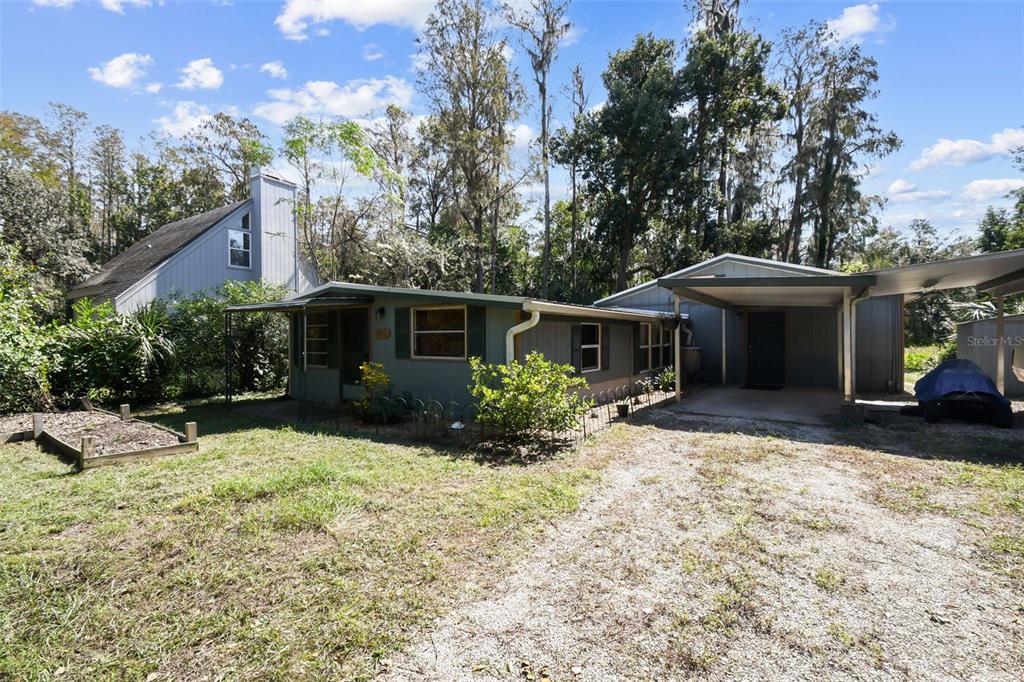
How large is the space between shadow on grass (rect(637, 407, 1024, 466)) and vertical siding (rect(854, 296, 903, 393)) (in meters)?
3.30

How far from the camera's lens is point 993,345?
10.5 metres

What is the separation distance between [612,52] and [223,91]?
53.9 feet

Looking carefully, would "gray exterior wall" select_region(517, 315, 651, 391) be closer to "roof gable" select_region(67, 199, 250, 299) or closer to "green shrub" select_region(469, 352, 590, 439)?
"green shrub" select_region(469, 352, 590, 439)

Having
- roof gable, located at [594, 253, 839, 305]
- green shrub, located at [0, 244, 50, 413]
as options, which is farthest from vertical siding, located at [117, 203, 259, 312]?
roof gable, located at [594, 253, 839, 305]

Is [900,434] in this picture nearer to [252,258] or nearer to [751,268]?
[751,268]

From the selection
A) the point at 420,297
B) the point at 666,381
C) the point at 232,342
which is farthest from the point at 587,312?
the point at 232,342

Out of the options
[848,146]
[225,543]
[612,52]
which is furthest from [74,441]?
[848,146]

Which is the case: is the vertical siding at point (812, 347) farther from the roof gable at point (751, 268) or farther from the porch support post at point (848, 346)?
the porch support post at point (848, 346)

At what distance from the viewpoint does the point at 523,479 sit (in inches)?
200

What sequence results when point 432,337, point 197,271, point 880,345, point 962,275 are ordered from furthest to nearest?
1. point 197,271
2. point 880,345
3. point 432,337
4. point 962,275

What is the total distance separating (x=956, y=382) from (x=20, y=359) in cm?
1604

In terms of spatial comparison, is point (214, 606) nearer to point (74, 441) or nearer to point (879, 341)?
point (74, 441)

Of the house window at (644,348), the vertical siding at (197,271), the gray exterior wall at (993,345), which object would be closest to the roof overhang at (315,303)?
the vertical siding at (197,271)

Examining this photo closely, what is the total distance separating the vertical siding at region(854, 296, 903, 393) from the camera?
36.9ft
